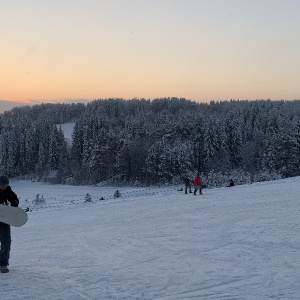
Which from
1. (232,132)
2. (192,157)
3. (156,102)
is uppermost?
(156,102)

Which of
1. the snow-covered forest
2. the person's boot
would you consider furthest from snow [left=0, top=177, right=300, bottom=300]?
the snow-covered forest

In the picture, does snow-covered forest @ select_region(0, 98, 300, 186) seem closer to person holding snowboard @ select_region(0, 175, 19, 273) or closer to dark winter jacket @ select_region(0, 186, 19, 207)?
dark winter jacket @ select_region(0, 186, 19, 207)

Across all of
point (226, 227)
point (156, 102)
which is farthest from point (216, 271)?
point (156, 102)

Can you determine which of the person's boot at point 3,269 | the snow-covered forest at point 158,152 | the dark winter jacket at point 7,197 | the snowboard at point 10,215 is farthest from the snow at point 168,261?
the snow-covered forest at point 158,152

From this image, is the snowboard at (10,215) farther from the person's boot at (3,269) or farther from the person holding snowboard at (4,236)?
the person's boot at (3,269)

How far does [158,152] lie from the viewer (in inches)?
3063

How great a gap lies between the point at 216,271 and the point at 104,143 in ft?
273

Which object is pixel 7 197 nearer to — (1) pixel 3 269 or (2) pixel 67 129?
(1) pixel 3 269

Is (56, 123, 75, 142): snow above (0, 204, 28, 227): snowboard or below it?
above

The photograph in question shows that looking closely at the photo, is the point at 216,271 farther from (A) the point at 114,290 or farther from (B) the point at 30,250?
(B) the point at 30,250

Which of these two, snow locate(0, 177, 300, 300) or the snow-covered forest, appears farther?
the snow-covered forest

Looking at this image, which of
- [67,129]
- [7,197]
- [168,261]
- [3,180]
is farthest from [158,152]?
[67,129]

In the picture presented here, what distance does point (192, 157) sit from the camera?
81312 millimetres

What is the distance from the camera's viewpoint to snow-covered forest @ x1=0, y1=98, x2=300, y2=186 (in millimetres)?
70562
